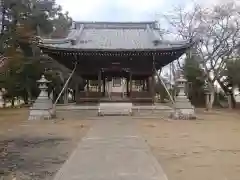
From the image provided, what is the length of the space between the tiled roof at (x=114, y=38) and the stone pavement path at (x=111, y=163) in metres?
14.3

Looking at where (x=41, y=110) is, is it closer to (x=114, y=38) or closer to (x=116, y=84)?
(x=114, y=38)

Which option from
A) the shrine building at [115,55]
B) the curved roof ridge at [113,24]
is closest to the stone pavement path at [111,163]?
the shrine building at [115,55]

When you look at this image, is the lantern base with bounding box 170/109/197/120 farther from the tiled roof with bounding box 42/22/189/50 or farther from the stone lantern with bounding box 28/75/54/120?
the stone lantern with bounding box 28/75/54/120

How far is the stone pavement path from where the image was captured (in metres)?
6.97

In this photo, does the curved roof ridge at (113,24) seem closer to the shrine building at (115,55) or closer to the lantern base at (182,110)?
the shrine building at (115,55)

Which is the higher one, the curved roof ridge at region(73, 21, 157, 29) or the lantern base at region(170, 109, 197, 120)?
the curved roof ridge at region(73, 21, 157, 29)

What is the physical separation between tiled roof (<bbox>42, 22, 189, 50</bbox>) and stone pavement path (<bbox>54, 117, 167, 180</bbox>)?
14313 mm

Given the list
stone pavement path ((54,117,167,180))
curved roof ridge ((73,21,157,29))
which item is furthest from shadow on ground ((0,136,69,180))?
curved roof ridge ((73,21,157,29))

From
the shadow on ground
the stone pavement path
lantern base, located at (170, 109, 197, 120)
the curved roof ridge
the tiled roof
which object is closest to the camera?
the stone pavement path

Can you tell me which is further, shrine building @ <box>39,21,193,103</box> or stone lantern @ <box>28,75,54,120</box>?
shrine building @ <box>39,21,193,103</box>

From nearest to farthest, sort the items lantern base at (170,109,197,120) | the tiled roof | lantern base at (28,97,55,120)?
lantern base at (28,97,55,120) → lantern base at (170,109,197,120) → the tiled roof

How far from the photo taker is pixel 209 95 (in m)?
39.7

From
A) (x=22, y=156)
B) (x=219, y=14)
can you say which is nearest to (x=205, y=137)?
(x=22, y=156)

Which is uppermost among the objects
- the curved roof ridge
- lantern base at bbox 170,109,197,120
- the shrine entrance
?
the curved roof ridge
